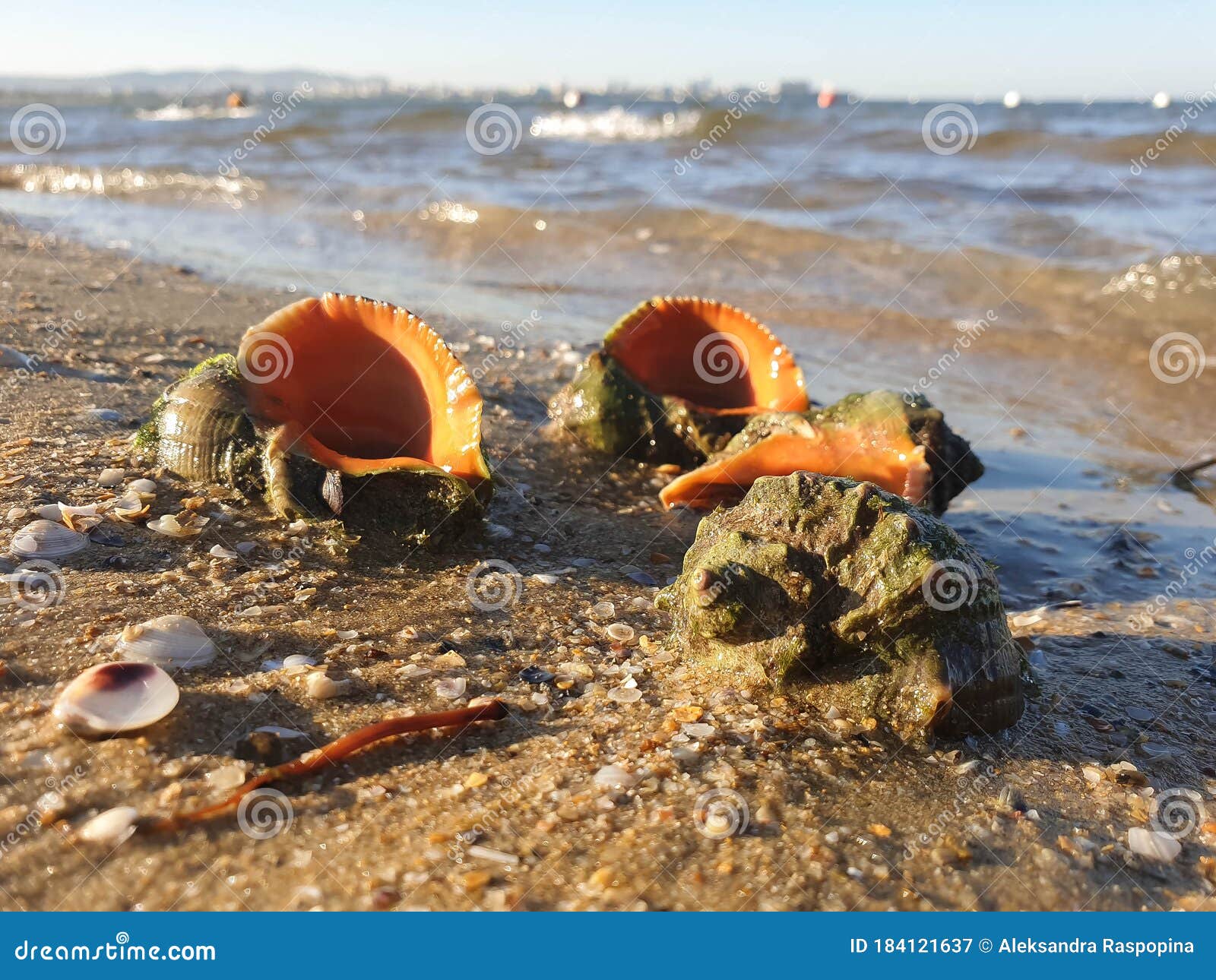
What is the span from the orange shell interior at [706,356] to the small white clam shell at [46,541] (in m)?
2.43

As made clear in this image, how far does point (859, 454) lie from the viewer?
388 centimetres

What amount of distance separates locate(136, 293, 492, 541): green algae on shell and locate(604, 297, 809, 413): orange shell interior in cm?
133

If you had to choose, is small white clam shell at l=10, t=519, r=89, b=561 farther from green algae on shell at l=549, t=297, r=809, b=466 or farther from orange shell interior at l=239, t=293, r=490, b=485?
green algae on shell at l=549, t=297, r=809, b=466

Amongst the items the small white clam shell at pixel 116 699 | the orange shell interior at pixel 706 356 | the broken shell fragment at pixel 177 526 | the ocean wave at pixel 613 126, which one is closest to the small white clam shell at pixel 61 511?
the broken shell fragment at pixel 177 526

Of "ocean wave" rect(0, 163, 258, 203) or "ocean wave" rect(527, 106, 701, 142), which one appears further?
"ocean wave" rect(527, 106, 701, 142)

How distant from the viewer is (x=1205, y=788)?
8.55ft

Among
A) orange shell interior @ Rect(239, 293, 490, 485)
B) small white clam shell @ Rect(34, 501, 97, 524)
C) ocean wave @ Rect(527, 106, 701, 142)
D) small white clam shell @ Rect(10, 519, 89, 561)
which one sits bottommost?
small white clam shell @ Rect(10, 519, 89, 561)

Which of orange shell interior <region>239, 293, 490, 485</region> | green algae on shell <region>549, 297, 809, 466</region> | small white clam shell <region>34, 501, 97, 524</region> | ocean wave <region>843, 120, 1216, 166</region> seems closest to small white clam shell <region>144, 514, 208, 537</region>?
small white clam shell <region>34, 501, 97, 524</region>

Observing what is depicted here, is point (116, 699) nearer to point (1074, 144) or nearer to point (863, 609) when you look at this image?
point (863, 609)

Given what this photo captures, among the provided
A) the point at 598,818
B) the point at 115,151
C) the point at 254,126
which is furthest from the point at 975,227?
the point at 254,126

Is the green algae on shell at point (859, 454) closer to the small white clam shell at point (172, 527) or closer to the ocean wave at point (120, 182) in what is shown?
the small white clam shell at point (172, 527)

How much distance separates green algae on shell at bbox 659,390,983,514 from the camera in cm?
386

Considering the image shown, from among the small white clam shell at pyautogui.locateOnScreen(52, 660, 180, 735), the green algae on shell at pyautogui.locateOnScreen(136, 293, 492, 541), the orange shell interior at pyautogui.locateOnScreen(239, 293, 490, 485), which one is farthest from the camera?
the orange shell interior at pyautogui.locateOnScreen(239, 293, 490, 485)

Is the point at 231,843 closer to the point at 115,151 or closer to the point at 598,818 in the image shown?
the point at 598,818
